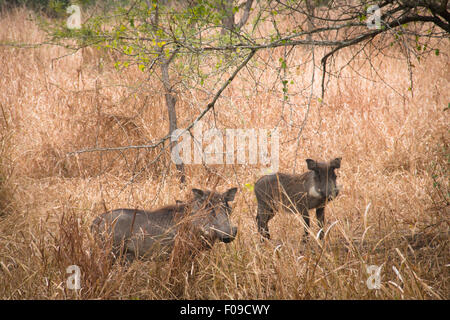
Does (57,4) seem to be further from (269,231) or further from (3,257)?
(269,231)

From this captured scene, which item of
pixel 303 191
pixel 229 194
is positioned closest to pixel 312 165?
pixel 303 191

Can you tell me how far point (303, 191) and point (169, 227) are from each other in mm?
1480

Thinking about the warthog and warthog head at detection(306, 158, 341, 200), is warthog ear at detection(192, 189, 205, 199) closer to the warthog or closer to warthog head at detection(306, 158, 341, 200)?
the warthog

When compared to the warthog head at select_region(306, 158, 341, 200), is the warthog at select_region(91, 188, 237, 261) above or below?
below

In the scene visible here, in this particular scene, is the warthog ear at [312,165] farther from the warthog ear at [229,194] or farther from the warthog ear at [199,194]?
the warthog ear at [199,194]

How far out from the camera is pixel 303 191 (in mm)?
4570

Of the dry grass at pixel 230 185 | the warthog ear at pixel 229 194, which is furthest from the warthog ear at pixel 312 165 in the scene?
the warthog ear at pixel 229 194

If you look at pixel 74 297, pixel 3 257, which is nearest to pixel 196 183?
pixel 3 257

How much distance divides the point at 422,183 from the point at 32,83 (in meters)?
6.65

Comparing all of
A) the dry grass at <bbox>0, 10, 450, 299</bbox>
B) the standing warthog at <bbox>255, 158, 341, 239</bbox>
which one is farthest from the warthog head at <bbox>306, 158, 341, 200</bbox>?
the dry grass at <bbox>0, 10, 450, 299</bbox>

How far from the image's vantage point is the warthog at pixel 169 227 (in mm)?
3508

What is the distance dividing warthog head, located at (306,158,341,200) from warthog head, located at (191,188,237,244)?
1005 millimetres

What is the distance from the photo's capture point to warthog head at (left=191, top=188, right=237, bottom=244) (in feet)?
11.5

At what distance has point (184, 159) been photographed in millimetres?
6508
